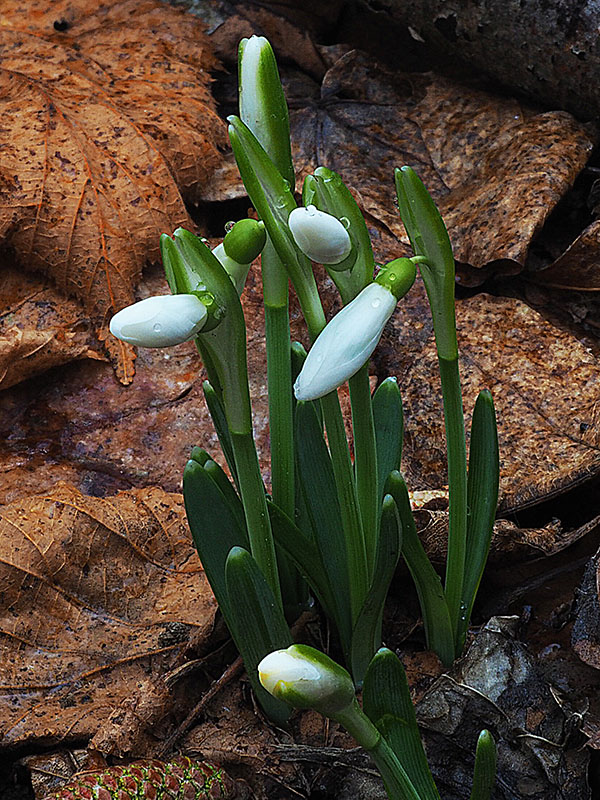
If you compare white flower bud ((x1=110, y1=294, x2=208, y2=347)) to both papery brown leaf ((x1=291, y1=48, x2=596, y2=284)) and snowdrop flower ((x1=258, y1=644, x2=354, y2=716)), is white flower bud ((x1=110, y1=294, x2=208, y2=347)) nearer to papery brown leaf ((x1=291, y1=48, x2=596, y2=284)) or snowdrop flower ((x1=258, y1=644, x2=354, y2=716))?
snowdrop flower ((x1=258, y1=644, x2=354, y2=716))

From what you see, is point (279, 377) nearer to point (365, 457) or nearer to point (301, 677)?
point (365, 457)

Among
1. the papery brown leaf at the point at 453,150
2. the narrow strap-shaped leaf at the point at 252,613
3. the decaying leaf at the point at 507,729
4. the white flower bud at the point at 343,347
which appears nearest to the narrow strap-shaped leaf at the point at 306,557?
the narrow strap-shaped leaf at the point at 252,613

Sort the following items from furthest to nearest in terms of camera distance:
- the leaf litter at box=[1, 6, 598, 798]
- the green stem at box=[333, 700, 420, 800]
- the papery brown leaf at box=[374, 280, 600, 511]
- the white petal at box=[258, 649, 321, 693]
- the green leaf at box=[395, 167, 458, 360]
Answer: the papery brown leaf at box=[374, 280, 600, 511] → the leaf litter at box=[1, 6, 598, 798] → the green leaf at box=[395, 167, 458, 360] → the green stem at box=[333, 700, 420, 800] → the white petal at box=[258, 649, 321, 693]

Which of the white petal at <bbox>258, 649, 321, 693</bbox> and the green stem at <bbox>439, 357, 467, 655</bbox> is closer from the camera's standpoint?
the white petal at <bbox>258, 649, 321, 693</bbox>

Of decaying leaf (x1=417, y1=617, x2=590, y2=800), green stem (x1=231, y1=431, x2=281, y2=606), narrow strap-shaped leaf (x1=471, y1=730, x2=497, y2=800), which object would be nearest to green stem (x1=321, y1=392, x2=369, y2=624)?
green stem (x1=231, y1=431, x2=281, y2=606)

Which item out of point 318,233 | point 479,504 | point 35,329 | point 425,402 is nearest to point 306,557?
point 479,504

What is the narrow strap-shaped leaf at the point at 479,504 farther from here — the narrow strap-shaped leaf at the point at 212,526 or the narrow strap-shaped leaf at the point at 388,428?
the narrow strap-shaped leaf at the point at 212,526
